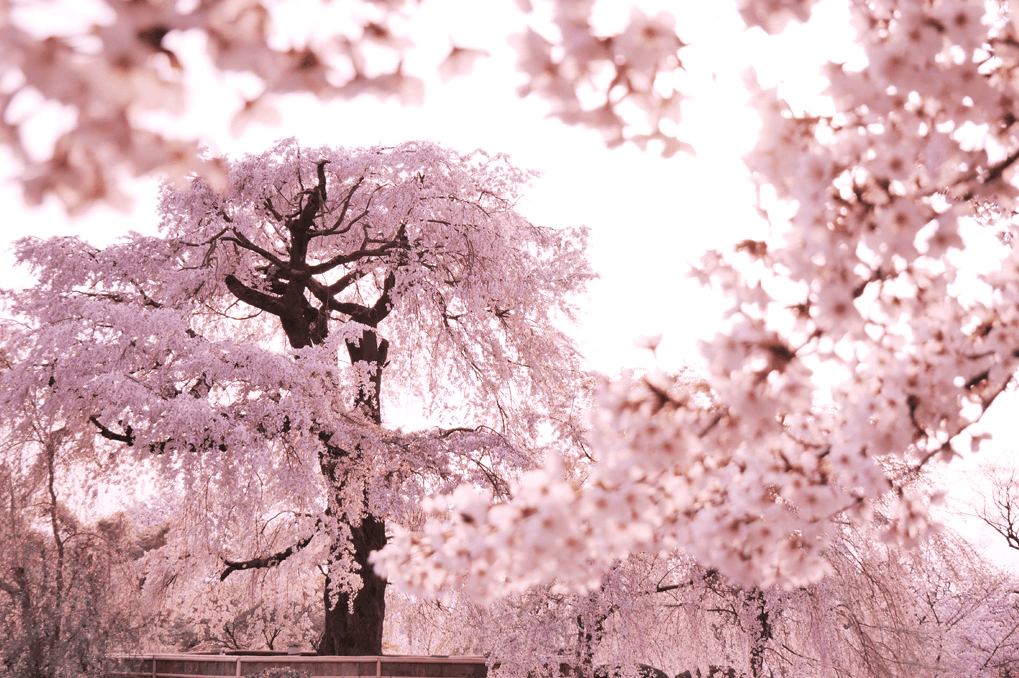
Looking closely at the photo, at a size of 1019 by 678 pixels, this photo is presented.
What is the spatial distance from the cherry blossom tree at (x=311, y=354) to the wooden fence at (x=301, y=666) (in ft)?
1.41

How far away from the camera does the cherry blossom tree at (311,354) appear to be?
727 cm

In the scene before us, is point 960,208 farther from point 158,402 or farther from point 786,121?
point 158,402

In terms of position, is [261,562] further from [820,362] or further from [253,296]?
[820,362]

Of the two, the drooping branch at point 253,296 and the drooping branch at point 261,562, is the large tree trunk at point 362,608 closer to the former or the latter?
the drooping branch at point 261,562

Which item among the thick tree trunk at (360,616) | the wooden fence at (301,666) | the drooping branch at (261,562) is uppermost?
the drooping branch at (261,562)

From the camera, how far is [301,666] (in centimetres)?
884

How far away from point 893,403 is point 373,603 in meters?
8.32

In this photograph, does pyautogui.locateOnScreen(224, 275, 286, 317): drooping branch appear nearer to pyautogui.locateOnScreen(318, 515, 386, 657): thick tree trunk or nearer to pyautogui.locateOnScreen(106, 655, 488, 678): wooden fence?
pyautogui.locateOnScreen(318, 515, 386, 657): thick tree trunk

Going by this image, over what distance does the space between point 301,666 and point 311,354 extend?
13.9ft

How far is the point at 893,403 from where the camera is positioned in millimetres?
2148

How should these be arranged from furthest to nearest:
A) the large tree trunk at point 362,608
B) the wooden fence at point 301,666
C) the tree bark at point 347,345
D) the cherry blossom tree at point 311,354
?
the large tree trunk at point 362,608
the wooden fence at point 301,666
the tree bark at point 347,345
the cherry blossom tree at point 311,354

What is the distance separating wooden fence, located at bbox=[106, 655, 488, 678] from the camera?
8.54 meters

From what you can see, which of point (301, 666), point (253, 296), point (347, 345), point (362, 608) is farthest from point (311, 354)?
point (301, 666)

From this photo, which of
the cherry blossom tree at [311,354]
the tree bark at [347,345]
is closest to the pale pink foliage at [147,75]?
the cherry blossom tree at [311,354]
